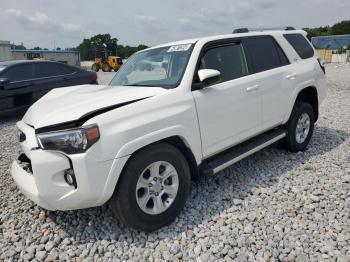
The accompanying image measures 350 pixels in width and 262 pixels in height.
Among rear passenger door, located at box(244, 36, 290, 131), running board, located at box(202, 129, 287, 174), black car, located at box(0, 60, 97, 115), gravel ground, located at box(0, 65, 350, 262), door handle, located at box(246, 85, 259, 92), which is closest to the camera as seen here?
gravel ground, located at box(0, 65, 350, 262)

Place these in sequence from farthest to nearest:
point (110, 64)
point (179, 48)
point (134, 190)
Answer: point (110, 64), point (179, 48), point (134, 190)

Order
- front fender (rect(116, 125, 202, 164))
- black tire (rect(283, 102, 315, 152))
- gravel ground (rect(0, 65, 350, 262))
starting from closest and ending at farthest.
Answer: front fender (rect(116, 125, 202, 164)), gravel ground (rect(0, 65, 350, 262)), black tire (rect(283, 102, 315, 152))

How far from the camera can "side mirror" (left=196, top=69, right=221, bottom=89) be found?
3.05 meters

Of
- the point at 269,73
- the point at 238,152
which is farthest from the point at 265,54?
the point at 238,152

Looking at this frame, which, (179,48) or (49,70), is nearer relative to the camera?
(179,48)

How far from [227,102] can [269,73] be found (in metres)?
1.05

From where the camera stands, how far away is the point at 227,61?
12.3 feet

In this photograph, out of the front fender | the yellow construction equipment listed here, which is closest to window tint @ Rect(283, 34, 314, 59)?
the front fender

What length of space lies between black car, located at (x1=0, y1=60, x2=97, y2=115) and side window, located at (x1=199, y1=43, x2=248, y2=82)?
5.89m

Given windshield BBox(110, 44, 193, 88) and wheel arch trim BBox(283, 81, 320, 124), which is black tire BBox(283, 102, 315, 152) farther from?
windshield BBox(110, 44, 193, 88)

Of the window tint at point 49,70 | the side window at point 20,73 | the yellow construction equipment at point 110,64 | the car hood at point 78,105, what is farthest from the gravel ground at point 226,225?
the yellow construction equipment at point 110,64

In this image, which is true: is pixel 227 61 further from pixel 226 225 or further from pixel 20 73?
pixel 20 73

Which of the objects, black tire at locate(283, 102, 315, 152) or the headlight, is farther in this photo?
black tire at locate(283, 102, 315, 152)

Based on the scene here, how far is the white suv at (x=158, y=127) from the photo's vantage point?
2.53 m
